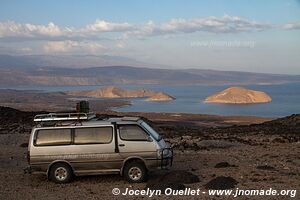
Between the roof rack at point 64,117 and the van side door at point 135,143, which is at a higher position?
the roof rack at point 64,117

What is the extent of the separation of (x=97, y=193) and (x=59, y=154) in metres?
1.88

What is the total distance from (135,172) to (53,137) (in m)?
2.63

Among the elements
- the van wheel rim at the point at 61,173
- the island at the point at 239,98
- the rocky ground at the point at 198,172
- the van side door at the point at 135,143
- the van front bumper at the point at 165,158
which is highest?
the van side door at the point at 135,143

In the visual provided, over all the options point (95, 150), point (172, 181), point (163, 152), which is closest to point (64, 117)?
point (95, 150)

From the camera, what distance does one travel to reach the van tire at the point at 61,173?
13570mm

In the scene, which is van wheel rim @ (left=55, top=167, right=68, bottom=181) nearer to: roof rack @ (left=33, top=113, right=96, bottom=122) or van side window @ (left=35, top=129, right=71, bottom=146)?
van side window @ (left=35, top=129, right=71, bottom=146)

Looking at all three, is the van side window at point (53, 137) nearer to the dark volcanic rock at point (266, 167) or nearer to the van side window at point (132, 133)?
the van side window at point (132, 133)

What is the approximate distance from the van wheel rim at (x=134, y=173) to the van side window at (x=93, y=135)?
3.60 feet

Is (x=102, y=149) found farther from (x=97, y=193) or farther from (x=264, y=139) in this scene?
(x=264, y=139)

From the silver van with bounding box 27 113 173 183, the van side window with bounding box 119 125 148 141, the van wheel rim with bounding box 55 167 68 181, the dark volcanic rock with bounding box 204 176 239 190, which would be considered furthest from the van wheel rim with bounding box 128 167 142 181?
the dark volcanic rock with bounding box 204 176 239 190

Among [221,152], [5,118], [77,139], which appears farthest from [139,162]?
[5,118]

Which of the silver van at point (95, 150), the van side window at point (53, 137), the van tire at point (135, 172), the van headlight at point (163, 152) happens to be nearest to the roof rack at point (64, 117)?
the silver van at point (95, 150)

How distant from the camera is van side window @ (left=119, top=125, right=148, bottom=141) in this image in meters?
13.4

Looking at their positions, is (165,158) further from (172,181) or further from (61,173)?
(61,173)
